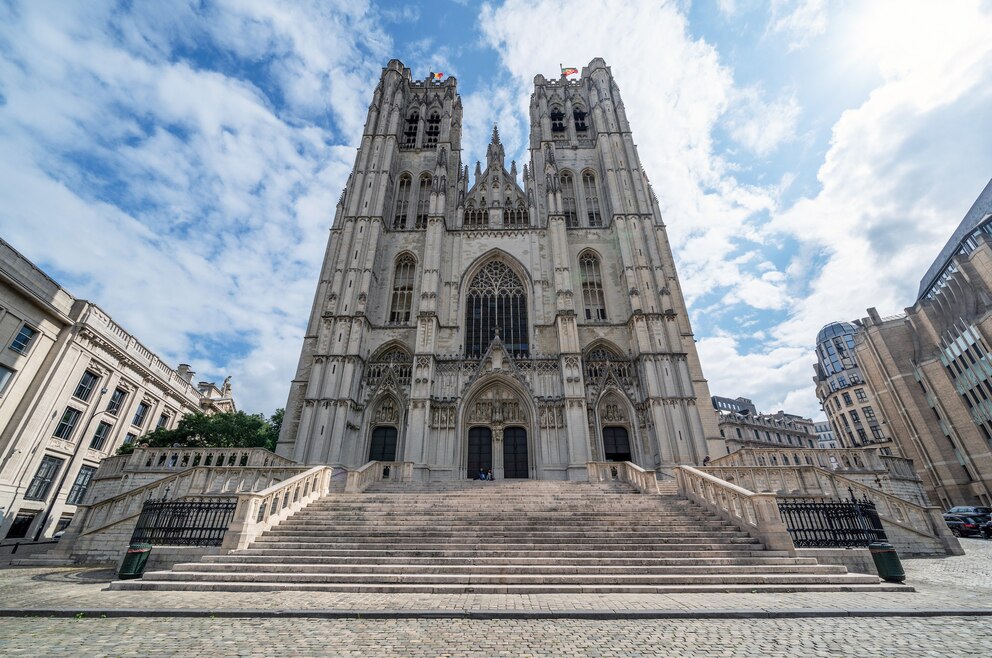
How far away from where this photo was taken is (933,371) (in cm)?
3238

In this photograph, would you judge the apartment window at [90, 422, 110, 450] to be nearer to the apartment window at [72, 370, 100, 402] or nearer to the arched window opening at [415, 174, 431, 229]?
the apartment window at [72, 370, 100, 402]

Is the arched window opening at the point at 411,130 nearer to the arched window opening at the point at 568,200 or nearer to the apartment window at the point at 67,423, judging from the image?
the arched window opening at the point at 568,200

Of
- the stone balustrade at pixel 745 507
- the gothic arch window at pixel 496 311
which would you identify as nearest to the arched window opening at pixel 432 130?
the gothic arch window at pixel 496 311

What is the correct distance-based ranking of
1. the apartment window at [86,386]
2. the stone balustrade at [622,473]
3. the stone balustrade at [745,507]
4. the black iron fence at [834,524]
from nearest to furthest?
the stone balustrade at [745,507] < the black iron fence at [834,524] < the stone balustrade at [622,473] < the apartment window at [86,386]

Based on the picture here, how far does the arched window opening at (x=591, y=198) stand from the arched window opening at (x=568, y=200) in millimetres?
924

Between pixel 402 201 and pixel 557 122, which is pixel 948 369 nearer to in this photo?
pixel 557 122

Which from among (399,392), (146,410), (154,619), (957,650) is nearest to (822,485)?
(957,650)

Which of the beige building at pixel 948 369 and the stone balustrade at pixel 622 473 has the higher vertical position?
the beige building at pixel 948 369

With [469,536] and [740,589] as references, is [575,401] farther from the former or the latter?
[740,589]

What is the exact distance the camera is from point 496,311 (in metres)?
26.0

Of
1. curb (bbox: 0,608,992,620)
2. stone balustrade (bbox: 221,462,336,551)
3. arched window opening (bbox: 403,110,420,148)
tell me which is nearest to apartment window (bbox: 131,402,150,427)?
stone balustrade (bbox: 221,462,336,551)

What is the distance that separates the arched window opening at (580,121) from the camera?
3494 cm

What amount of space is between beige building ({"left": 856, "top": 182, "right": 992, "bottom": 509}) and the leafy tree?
47778 mm

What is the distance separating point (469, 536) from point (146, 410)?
102 feet
